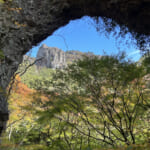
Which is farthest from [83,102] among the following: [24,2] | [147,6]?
[24,2]

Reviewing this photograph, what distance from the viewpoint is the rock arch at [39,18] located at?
2568 millimetres

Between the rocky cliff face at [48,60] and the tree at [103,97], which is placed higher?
the rocky cliff face at [48,60]

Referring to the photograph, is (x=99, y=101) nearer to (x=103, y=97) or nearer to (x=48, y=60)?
(x=103, y=97)

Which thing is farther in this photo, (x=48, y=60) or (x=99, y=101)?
(x=48, y=60)

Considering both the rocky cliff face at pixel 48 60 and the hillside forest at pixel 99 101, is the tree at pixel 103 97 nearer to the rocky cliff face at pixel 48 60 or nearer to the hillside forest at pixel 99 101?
the hillside forest at pixel 99 101

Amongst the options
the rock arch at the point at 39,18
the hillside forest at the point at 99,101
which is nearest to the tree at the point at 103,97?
the hillside forest at the point at 99,101

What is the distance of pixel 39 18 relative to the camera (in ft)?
11.5

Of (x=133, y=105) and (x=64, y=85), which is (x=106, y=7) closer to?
(x=64, y=85)

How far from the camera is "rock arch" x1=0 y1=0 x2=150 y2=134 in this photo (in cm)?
257

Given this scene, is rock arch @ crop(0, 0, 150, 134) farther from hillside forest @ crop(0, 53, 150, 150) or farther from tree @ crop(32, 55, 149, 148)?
tree @ crop(32, 55, 149, 148)

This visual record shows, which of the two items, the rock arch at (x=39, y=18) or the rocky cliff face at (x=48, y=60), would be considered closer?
Answer: the rock arch at (x=39, y=18)

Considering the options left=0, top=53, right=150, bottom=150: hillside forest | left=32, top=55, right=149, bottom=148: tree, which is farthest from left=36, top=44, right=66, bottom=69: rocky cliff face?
left=32, top=55, right=149, bottom=148: tree

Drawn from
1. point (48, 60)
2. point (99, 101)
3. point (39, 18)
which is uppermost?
point (39, 18)

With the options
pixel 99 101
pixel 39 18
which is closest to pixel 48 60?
pixel 39 18
